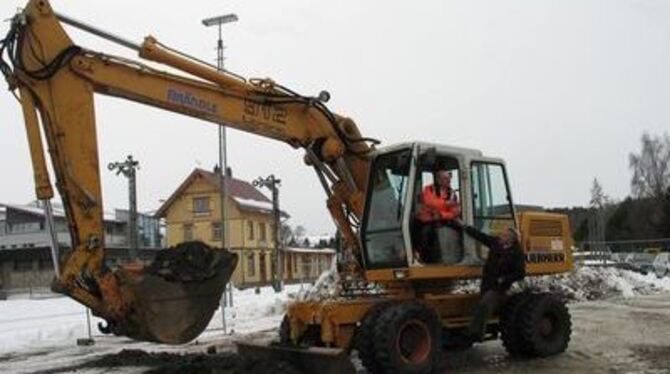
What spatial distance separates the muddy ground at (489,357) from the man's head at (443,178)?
2.21m

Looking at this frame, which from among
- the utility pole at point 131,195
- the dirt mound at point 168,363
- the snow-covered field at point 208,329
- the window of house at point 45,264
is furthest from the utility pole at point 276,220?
the dirt mound at point 168,363

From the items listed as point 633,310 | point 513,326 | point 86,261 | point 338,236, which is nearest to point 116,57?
point 86,261

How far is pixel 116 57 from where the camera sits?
10.1 m

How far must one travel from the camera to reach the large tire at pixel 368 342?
30.9 ft

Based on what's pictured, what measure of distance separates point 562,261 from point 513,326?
158cm

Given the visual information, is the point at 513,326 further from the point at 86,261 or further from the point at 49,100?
the point at 49,100

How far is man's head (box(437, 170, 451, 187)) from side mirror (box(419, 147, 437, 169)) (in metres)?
0.28

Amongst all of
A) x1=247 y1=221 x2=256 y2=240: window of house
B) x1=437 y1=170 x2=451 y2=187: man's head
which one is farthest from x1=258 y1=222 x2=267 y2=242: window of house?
x1=437 y1=170 x2=451 y2=187: man's head

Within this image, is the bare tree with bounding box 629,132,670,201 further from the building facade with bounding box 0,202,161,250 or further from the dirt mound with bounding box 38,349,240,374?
the dirt mound with bounding box 38,349,240,374

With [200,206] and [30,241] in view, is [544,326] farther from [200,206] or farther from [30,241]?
[30,241]

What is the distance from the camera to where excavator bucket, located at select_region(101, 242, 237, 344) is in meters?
9.06

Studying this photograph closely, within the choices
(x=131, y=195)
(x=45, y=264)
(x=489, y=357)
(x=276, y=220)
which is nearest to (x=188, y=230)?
(x=45, y=264)

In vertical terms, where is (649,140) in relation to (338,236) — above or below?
above

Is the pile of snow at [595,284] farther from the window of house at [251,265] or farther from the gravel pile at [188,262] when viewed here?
the window of house at [251,265]
